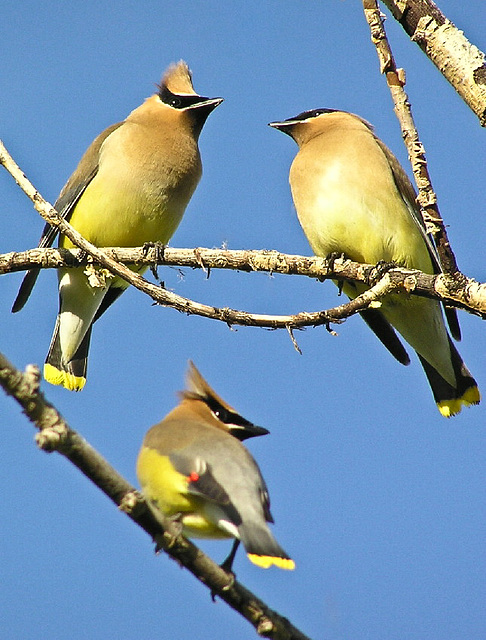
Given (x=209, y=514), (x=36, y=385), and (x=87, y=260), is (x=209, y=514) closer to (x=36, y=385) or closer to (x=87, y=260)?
(x=36, y=385)

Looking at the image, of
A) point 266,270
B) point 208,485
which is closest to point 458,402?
point 266,270

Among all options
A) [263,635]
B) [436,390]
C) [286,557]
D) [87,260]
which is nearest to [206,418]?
[286,557]

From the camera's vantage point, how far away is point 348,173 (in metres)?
5.27

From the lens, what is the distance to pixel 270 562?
8.46 ft

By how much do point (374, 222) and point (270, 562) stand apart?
9.44 feet

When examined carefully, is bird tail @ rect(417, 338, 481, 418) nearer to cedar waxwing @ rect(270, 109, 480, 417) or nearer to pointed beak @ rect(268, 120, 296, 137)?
cedar waxwing @ rect(270, 109, 480, 417)

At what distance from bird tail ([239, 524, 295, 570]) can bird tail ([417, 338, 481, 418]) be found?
10.4 feet

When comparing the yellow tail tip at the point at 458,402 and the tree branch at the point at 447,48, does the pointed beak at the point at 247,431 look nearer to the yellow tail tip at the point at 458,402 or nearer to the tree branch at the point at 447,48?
the tree branch at the point at 447,48

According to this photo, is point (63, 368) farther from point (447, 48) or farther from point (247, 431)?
point (447, 48)

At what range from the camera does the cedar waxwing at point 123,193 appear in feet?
19.0

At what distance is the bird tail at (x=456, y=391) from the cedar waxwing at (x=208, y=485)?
2.78 meters

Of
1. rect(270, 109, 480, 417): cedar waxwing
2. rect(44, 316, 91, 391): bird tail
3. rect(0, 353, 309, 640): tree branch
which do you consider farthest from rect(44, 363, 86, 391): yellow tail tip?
rect(0, 353, 309, 640): tree branch

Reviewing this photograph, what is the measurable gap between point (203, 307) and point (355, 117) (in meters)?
2.47

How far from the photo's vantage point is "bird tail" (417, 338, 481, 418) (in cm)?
567
